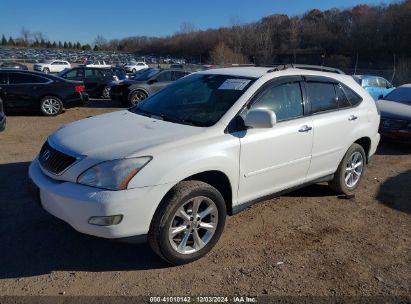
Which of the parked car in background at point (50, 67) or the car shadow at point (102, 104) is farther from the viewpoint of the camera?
the parked car in background at point (50, 67)

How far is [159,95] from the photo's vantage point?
15.7ft

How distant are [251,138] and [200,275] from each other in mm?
1358

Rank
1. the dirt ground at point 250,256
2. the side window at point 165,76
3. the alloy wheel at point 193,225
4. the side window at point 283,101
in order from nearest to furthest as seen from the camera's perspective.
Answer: the dirt ground at point 250,256 → the alloy wheel at point 193,225 → the side window at point 283,101 → the side window at point 165,76

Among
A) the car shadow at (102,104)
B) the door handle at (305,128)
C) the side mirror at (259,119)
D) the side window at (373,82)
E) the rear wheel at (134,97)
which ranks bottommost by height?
the car shadow at (102,104)

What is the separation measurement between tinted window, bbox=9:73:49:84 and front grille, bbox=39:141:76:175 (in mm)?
8968

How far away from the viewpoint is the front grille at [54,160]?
A: 3.31m

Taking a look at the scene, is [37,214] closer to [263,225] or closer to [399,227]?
[263,225]

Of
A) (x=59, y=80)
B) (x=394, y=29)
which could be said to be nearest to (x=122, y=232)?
(x=59, y=80)

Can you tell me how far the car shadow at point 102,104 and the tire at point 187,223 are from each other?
1186 cm

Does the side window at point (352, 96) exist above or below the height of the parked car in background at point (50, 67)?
above

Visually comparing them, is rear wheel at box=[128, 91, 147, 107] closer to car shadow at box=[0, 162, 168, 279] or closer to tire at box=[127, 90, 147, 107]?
tire at box=[127, 90, 147, 107]

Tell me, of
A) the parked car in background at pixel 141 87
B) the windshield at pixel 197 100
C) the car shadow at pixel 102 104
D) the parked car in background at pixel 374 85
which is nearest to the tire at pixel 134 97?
the parked car in background at pixel 141 87

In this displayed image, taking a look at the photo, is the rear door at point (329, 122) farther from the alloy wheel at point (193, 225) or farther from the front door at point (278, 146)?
the alloy wheel at point (193, 225)

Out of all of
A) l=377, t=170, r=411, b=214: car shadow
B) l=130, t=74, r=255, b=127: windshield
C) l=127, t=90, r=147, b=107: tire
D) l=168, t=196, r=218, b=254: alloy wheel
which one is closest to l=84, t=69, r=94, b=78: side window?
l=127, t=90, r=147, b=107: tire
